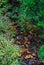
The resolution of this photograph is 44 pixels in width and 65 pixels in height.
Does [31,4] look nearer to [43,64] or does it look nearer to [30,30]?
[30,30]

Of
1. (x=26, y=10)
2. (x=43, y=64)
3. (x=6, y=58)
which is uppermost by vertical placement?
(x=26, y=10)

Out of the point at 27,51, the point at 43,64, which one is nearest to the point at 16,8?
the point at 27,51

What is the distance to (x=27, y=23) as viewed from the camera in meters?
6.19

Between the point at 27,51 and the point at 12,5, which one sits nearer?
the point at 27,51

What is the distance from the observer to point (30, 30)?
20.2 ft

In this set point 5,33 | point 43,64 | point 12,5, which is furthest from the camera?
point 12,5

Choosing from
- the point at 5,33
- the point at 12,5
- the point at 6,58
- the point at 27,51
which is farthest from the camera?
the point at 12,5

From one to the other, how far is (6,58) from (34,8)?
1.68 metres

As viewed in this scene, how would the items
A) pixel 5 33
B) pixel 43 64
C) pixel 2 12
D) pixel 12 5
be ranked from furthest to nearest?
pixel 12 5, pixel 2 12, pixel 5 33, pixel 43 64

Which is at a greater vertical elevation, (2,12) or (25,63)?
(2,12)

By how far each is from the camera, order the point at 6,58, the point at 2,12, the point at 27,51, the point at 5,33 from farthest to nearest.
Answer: the point at 2,12, the point at 5,33, the point at 27,51, the point at 6,58

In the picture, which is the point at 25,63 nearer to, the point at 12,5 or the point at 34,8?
the point at 34,8

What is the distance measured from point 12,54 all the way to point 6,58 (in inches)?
6.2

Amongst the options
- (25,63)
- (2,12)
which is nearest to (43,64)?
(25,63)
